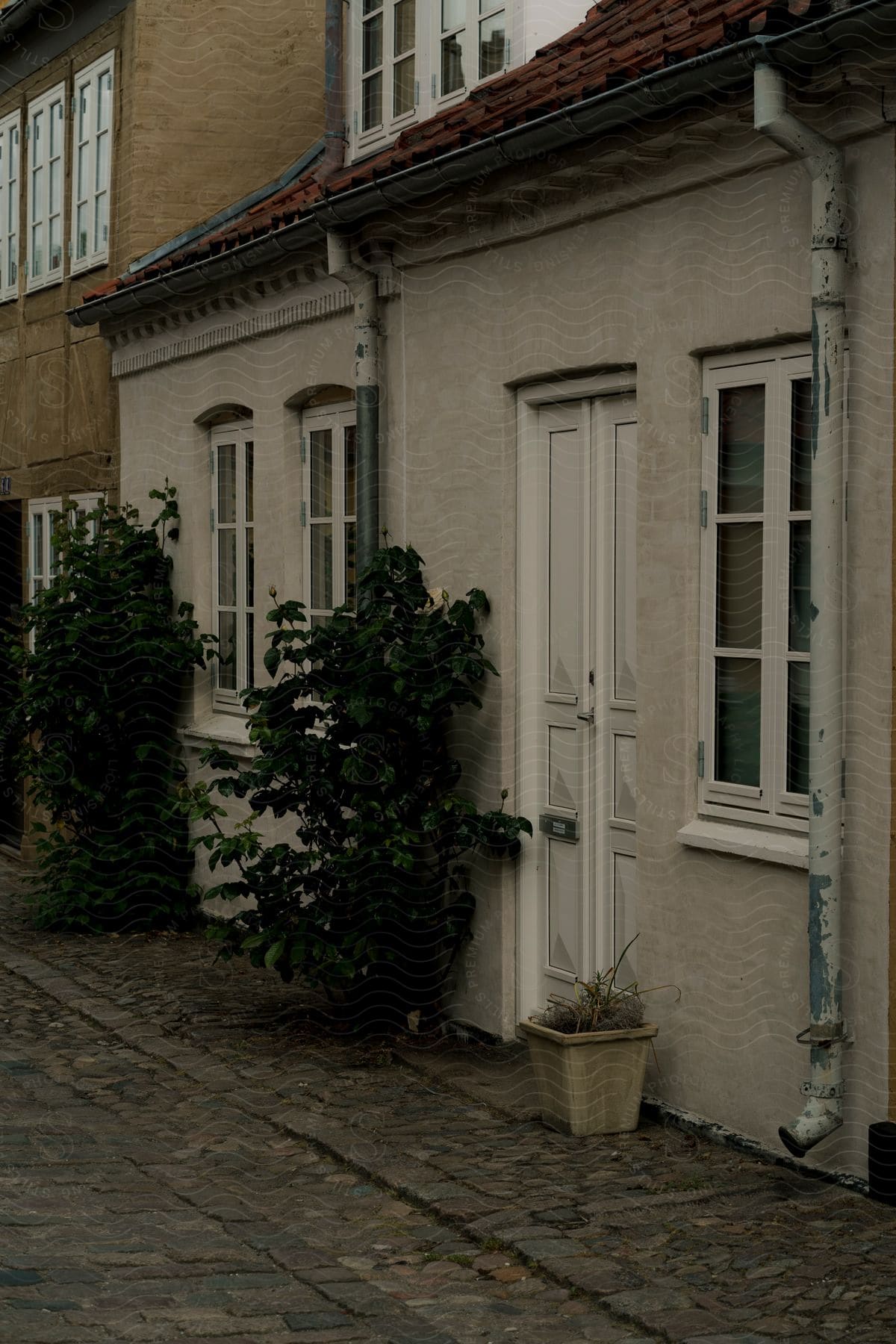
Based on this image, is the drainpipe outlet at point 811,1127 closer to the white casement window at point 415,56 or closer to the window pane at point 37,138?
the white casement window at point 415,56

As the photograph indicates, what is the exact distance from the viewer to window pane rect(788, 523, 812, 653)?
235 inches

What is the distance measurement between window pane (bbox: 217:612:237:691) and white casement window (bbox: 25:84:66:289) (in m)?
3.99

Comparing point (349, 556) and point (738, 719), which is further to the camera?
point (349, 556)

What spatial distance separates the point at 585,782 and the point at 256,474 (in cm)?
380

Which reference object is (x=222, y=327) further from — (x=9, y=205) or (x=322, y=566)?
(x=9, y=205)

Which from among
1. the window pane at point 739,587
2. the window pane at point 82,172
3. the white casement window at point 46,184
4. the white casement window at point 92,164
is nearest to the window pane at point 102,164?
the white casement window at point 92,164

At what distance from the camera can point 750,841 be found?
6082 millimetres

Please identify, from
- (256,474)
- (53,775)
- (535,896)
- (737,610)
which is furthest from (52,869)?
(737,610)

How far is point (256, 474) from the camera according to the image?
33.8ft

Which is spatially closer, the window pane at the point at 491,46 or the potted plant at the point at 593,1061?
the potted plant at the point at 593,1061

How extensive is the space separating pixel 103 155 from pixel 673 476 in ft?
24.8

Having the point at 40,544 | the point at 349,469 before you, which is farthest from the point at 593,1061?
the point at 40,544

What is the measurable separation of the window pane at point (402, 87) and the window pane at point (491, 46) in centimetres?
61

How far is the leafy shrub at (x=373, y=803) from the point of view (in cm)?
761
